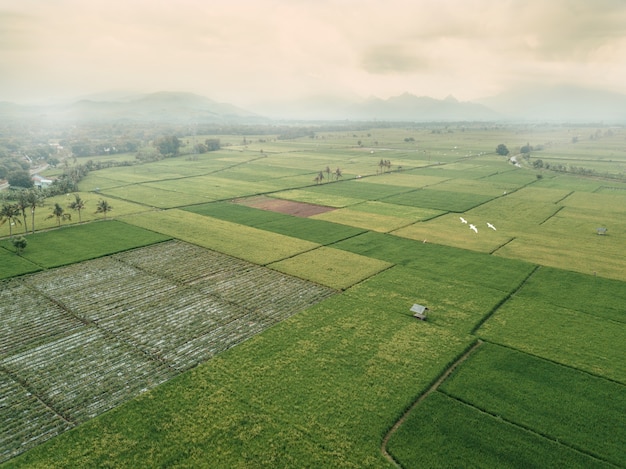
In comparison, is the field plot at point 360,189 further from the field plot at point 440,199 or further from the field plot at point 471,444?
the field plot at point 471,444

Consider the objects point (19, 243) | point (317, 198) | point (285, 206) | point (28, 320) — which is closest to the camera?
point (28, 320)

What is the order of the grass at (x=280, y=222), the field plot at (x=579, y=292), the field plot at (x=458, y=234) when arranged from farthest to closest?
the grass at (x=280, y=222) < the field plot at (x=458, y=234) < the field plot at (x=579, y=292)

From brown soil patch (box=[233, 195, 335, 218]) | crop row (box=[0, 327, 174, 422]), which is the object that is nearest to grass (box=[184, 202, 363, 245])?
brown soil patch (box=[233, 195, 335, 218])

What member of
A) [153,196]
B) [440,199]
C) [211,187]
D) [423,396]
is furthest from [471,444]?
[211,187]

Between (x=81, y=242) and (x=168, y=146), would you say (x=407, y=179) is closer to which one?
(x=81, y=242)

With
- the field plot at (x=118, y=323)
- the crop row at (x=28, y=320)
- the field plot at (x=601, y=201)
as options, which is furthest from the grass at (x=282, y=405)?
the field plot at (x=601, y=201)

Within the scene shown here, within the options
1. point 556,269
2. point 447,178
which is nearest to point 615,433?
point 556,269
